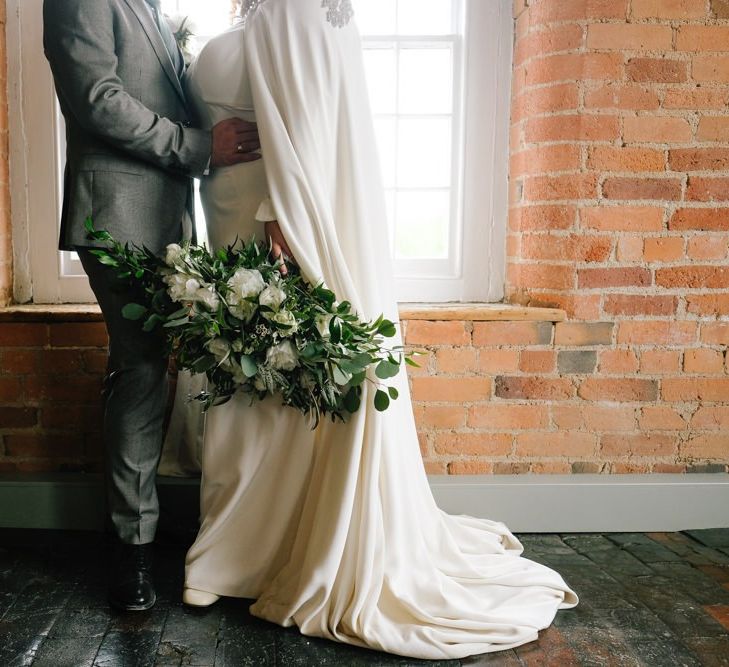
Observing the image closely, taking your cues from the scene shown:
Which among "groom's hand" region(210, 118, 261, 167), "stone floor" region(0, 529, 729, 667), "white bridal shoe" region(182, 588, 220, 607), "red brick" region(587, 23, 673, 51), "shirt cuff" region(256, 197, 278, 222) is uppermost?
"red brick" region(587, 23, 673, 51)

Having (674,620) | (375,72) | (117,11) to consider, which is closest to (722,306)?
(674,620)

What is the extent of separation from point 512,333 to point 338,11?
1.30m

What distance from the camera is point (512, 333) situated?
271 cm

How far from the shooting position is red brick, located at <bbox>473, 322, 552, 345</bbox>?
8.87ft

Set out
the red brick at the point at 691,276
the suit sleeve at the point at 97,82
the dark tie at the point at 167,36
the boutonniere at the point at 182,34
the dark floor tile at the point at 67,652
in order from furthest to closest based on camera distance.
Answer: the red brick at the point at 691,276 → the boutonniere at the point at 182,34 → the dark tie at the point at 167,36 → the suit sleeve at the point at 97,82 → the dark floor tile at the point at 67,652

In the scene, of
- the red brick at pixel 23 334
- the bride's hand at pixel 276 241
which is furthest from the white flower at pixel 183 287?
the red brick at pixel 23 334

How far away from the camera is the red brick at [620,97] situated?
262cm

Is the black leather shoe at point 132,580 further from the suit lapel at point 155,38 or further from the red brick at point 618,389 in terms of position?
the red brick at point 618,389

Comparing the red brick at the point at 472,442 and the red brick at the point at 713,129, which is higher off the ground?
the red brick at the point at 713,129

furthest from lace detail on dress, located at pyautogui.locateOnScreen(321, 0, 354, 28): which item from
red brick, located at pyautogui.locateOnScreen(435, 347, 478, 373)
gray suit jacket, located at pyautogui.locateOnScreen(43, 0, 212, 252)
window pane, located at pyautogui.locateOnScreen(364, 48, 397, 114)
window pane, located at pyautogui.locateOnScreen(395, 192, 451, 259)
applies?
red brick, located at pyautogui.locateOnScreen(435, 347, 478, 373)

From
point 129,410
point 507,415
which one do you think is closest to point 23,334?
point 129,410

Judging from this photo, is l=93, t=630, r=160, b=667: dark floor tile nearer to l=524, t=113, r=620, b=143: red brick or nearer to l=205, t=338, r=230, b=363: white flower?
l=205, t=338, r=230, b=363: white flower

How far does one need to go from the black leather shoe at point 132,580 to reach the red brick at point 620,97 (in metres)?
2.10

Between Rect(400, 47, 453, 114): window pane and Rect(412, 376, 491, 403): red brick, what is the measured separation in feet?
3.60
